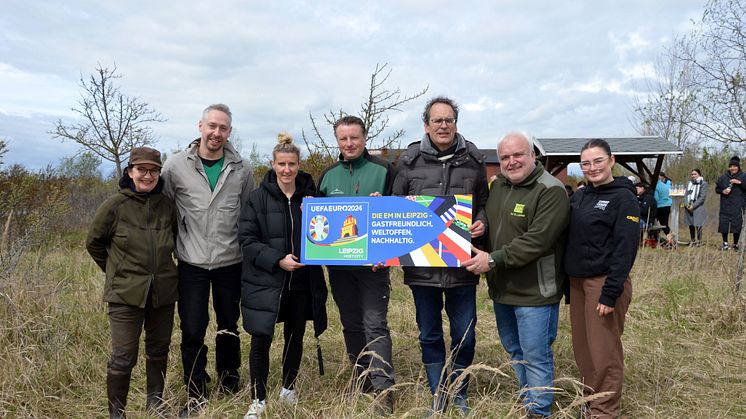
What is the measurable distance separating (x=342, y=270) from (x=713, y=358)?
3.91m

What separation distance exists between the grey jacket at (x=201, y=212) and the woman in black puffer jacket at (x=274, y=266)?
0.22 m

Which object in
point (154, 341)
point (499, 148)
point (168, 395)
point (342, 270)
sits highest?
point (499, 148)

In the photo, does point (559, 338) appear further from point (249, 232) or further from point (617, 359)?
point (249, 232)

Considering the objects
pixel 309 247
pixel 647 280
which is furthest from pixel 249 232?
pixel 647 280

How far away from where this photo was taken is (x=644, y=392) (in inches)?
164

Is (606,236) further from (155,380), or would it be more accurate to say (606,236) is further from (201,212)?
(155,380)

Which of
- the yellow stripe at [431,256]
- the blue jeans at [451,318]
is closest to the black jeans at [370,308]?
the blue jeans at [451,318]

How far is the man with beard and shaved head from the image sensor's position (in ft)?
12.2

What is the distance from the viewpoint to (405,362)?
4.95m

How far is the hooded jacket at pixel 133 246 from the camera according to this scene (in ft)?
11.1

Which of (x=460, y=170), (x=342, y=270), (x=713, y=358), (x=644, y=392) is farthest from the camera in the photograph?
(x=713, y=358)

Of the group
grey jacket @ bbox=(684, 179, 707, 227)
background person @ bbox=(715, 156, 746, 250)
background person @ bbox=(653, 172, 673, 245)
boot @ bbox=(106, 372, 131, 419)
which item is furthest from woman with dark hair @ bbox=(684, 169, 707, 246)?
boot @ bbox=(106, 372, 131, 419)

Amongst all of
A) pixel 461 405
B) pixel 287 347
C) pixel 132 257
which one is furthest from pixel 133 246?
pixel 461 405

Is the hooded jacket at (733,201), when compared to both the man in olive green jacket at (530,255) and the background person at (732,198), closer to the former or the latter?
the background person at (732,198)
